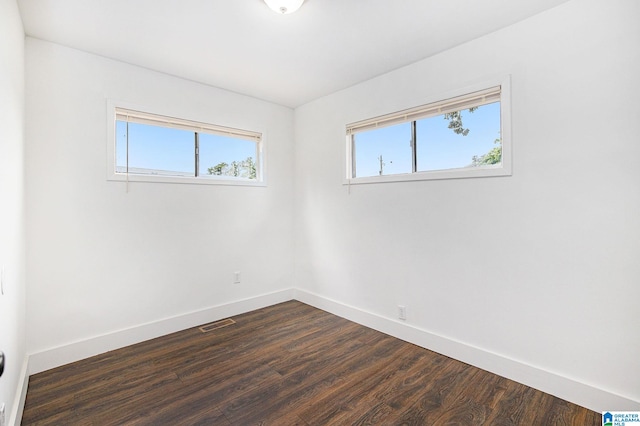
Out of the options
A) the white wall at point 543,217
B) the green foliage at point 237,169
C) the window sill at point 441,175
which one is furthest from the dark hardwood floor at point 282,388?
the green foliage at point 237,169

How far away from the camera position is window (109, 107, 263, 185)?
289 centimetres

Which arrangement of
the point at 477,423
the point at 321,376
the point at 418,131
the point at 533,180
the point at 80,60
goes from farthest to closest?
the point at 418,131 → the point at 80,60 → the point at 321,376 → the point at 533,180 → the point at 477,423

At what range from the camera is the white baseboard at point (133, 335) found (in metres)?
2.44

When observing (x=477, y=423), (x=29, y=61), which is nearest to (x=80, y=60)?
Result: (x=29, y=61)

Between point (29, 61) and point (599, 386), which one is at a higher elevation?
point (29, 61)

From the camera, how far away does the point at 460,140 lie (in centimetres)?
268

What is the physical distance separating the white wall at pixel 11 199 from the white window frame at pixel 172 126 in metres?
0.61

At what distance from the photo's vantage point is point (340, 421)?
186 centimetres

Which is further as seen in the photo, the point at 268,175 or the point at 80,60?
the point at 268,175

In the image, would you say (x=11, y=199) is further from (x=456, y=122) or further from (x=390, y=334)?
(x=456, y=122)

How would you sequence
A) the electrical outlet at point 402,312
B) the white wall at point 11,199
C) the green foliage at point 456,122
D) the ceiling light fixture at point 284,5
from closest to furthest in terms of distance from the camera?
the white wall at point 11,199, the ceiling light fixture at point 284,5, the green foliage at point 456,122, the electrical outlet at point 402,312

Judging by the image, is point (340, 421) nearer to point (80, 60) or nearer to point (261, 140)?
point (261, 140)

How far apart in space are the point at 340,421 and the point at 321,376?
506 millimetres

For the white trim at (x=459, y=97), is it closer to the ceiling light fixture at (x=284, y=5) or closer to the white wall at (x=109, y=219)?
the ceiling light fixture at (x=284, y=5)
